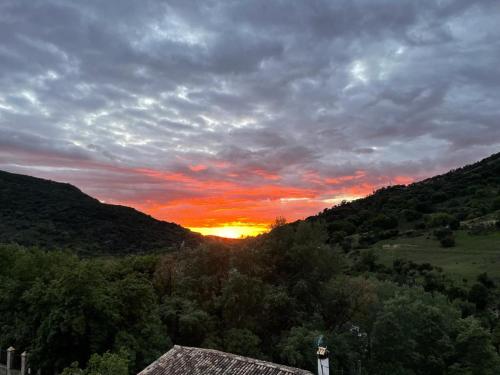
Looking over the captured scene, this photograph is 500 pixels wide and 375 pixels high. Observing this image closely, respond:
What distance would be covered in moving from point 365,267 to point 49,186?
285 feet

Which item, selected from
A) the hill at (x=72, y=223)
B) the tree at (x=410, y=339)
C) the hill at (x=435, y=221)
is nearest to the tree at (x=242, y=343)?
Answer: the tree at (x=410, y=339)

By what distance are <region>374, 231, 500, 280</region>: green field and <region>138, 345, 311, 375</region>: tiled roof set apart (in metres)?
48.5

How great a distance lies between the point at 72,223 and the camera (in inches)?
3839

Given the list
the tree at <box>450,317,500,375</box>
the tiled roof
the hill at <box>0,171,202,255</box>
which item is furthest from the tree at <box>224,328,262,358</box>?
the hill at <box>0,171,202,255</box>

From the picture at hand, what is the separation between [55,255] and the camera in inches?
1496

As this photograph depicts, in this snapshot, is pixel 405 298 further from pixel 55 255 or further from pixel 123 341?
pixel 55 255

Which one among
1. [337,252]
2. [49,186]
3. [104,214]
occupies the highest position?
[49,186]

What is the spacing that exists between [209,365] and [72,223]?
86.4 metres

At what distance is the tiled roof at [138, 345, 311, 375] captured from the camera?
1894cm

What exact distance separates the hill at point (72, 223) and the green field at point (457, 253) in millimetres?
37186

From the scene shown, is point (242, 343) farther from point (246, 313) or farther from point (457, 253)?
point (457, 253)

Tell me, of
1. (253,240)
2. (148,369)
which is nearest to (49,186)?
(253,240)

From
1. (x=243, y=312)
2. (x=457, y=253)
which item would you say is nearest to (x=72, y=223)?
(x=243, y=312)

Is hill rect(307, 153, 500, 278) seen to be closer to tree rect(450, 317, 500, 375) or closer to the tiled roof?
tree rect(450, 317, 500, 375)
